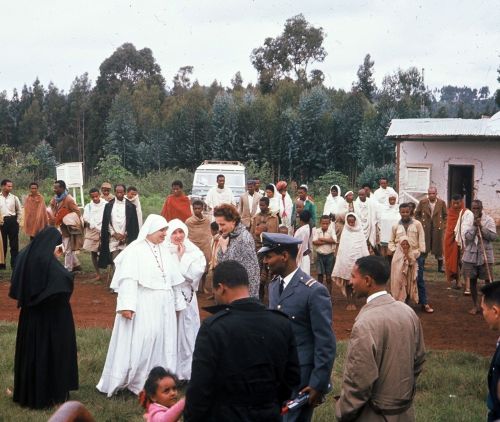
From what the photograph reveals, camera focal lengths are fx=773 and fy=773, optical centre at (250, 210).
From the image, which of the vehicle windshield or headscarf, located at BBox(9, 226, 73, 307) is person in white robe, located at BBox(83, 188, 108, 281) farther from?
the vehicle windshield

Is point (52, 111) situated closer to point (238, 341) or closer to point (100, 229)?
point (100, 229)

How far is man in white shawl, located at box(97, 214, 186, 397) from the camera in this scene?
24.7ft

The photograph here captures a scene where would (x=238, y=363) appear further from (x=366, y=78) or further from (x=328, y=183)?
(x=366, y=78)

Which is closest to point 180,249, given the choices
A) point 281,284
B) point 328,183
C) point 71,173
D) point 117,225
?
point 281,284

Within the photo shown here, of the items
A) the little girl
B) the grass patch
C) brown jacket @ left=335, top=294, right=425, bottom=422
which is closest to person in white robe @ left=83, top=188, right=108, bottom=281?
the grass patch

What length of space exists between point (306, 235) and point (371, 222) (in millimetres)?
3970

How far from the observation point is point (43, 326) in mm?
7270

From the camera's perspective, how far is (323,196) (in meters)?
34.8

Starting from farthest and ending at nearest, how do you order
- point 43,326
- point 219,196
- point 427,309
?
point 219,196 → point 427,309 → point 43,326

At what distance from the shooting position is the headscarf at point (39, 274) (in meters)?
7.06

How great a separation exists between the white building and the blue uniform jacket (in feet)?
61.7

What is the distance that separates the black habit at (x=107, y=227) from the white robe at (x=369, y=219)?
439cm

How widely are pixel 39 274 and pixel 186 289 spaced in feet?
5.79

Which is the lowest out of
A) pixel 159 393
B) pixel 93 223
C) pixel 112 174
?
pixel 159 393
